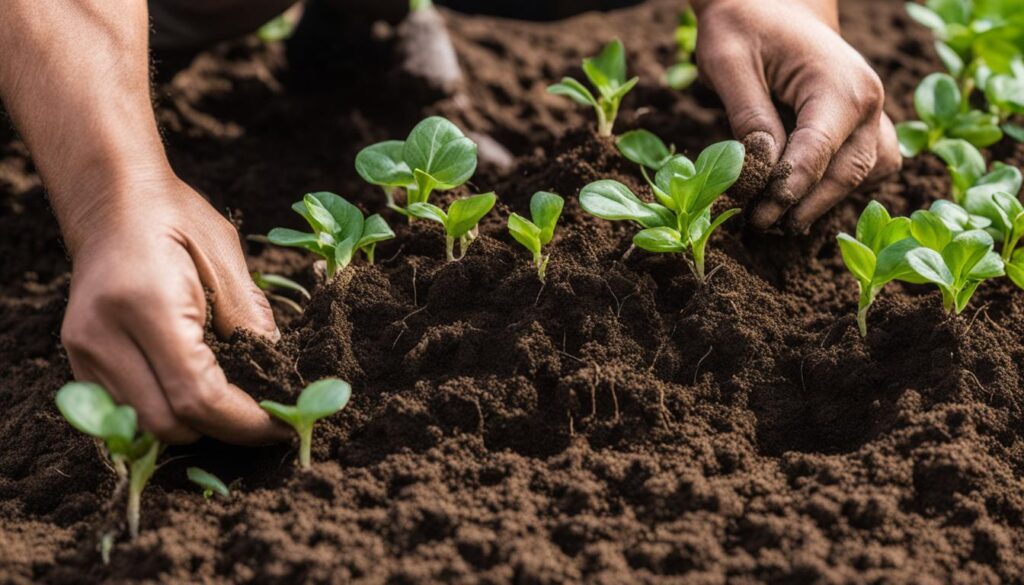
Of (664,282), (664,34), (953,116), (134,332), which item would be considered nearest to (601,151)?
(664,282)

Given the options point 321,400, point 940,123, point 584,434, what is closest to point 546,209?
point 584,434

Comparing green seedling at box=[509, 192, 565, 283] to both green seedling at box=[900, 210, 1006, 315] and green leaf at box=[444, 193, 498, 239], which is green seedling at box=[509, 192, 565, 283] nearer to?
green leaf at box=[444, 193, 498, 239]

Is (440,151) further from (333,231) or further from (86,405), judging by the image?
(86,405)

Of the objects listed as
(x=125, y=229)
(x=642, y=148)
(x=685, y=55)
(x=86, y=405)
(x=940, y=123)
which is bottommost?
(x=685, y=55)

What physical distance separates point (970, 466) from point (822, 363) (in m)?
0.26

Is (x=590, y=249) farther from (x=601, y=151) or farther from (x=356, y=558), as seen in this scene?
(x=356, y=558)

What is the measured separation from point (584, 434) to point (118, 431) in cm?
62

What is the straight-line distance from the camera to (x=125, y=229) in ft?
4.75

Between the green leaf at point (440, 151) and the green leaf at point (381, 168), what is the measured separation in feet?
0.08

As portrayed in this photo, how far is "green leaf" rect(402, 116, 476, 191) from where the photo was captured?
5.72 ft

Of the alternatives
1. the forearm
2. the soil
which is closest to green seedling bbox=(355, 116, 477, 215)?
the soil

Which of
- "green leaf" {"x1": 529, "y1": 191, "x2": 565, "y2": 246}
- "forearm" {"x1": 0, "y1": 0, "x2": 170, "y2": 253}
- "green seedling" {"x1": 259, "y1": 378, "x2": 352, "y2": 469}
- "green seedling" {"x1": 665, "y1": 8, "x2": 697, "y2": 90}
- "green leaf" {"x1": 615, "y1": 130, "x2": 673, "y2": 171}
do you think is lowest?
"green seedling" {"x1": 665, "y1": 8, "x2": 697, "y2": 90}

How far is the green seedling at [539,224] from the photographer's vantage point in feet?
5.34

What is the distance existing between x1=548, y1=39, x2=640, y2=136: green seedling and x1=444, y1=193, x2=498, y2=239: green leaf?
0.34m
